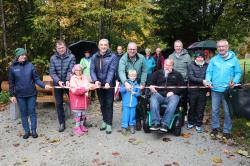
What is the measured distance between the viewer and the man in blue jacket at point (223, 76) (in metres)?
6.84

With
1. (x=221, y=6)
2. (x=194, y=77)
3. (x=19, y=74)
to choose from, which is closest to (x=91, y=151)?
(x=19, y=74)

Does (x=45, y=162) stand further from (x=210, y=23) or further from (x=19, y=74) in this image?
(x=210, y=23)

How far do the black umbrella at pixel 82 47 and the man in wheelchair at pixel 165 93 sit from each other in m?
3.53

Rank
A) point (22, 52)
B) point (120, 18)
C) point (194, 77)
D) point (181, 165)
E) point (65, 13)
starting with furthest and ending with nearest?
point (120, 18) < point (65, 13) < point (194, 77) < point (22, 52) < point (181, 165)

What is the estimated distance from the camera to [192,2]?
57.8 ft

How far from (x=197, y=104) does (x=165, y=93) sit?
811 mm

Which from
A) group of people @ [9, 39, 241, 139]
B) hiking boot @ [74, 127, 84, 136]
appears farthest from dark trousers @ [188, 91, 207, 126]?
hiking boot @ [74, 127, 84, 136]

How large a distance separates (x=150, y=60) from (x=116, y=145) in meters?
6.47

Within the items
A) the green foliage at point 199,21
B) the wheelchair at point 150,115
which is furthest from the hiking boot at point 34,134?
the green foliage at point 199,21

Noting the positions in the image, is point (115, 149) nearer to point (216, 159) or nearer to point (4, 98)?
point (216, 159)

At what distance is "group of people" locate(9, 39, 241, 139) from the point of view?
7.12 meters

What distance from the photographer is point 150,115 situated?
717 cm

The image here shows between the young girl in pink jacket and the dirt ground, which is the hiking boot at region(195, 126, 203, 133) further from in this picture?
the young girl in pink jacket

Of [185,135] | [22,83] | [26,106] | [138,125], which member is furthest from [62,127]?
[185,135]
